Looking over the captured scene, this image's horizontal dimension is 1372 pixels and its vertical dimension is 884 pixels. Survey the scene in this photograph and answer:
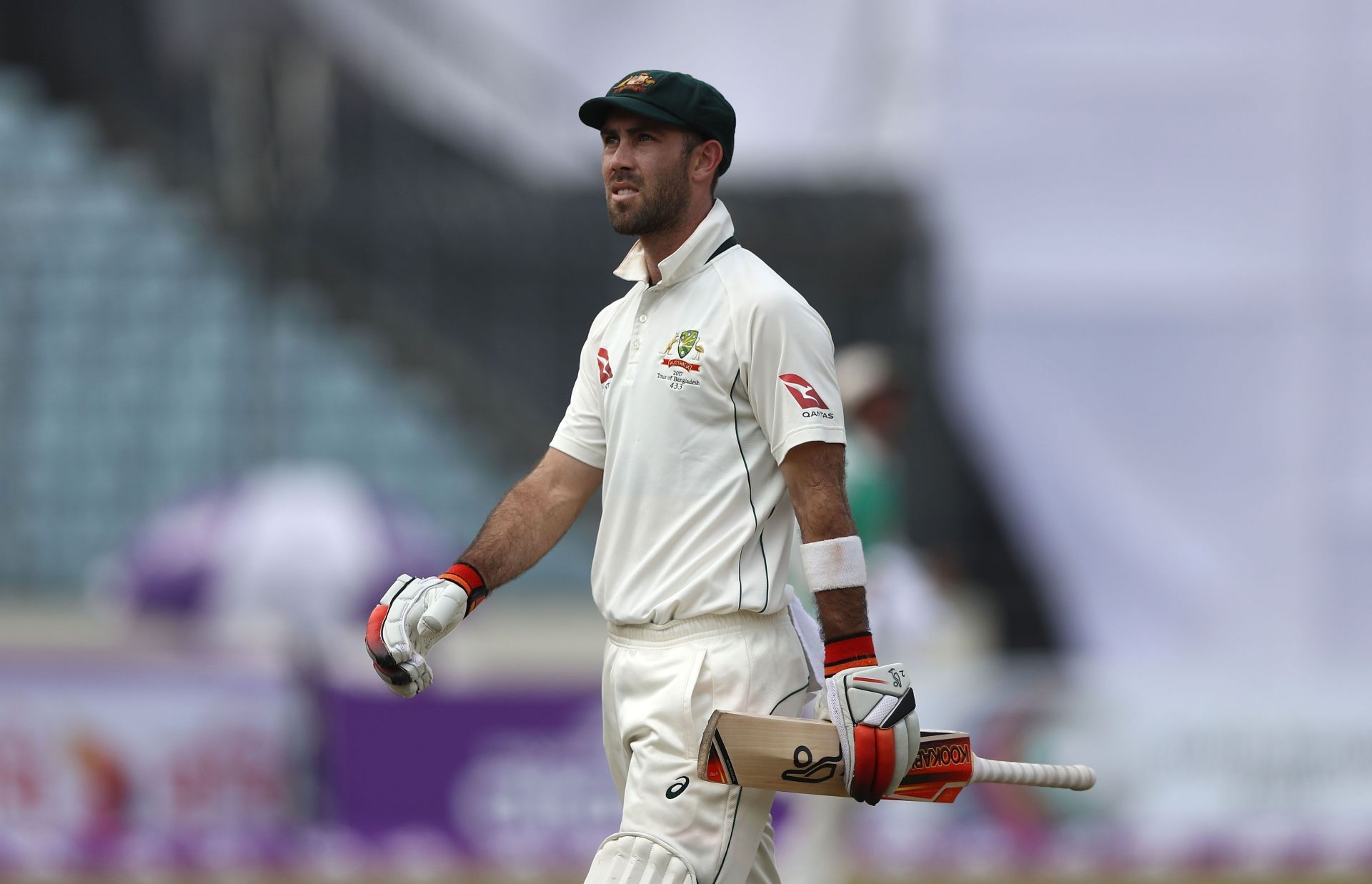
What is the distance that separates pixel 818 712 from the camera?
3.76 metres

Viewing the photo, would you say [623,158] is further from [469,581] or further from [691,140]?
[469,581]

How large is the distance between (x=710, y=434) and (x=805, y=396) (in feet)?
0.79

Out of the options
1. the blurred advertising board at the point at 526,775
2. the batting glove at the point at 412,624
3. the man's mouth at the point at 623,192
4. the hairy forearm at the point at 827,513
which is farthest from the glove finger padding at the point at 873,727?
the blurred advertising board at the point at 526,775

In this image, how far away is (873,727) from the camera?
3584mm

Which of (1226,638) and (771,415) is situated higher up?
(771,415)

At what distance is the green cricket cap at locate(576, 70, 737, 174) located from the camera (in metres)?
3.88

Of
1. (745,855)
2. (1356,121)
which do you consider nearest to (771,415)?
(745,855)

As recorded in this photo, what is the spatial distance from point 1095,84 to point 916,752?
1047 cm

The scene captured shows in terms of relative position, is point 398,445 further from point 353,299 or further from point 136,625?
point 136,625

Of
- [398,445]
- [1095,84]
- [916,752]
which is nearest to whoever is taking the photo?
[916,752]

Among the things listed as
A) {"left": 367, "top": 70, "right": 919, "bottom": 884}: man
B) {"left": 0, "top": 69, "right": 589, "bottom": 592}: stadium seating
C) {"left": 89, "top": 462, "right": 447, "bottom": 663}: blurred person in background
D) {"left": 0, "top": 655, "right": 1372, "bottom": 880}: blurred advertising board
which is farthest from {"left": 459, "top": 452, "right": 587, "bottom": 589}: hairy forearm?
{"left": 0, "top": 69, "right": 589, "bottom": 592}: stadium seating

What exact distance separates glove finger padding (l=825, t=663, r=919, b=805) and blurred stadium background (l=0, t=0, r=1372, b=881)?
3.27 m

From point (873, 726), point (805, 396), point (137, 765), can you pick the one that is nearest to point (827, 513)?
point (805, 396)

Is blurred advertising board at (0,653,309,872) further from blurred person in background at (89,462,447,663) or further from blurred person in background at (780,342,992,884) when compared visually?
blurred person in background at (780,342,992,884)
